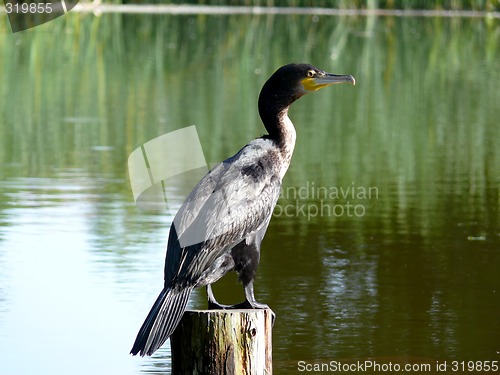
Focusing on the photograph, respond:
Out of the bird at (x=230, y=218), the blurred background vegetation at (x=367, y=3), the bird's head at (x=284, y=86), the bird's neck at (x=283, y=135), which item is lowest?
the bird at (x=230, y=218)

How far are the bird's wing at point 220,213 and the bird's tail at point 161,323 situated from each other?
73mm

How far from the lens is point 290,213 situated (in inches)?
406

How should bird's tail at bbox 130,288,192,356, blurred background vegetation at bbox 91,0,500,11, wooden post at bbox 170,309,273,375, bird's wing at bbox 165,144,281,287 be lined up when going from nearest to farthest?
bird's tail at bbox 130,288,192,356
wooden post at bbox 170,309,273,375
bird's wing at bbox 165,144,281,287
blurred background vegetation at bbox 91,0,500,11

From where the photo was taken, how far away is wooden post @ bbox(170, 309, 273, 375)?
4867mm

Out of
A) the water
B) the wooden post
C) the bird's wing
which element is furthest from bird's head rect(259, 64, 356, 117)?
the water

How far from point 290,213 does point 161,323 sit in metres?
5.56

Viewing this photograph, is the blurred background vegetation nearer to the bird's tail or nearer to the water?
the water

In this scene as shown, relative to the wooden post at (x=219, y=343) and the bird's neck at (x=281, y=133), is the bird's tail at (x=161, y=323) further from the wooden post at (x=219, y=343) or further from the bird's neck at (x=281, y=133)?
the bird's neck at (x=281, y=133)

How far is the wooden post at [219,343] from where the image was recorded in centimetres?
487

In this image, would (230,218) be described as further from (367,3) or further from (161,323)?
(367,3)

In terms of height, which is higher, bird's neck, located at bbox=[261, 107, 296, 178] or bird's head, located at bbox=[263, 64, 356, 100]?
bird's head, located at bbox=[263, 64, 356, 100]

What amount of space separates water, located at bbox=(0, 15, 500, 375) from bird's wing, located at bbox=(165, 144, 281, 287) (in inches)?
58.3

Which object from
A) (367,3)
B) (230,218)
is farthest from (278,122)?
(367,3)

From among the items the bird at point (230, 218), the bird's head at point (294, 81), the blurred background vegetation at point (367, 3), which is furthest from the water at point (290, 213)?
the blurred background vegetation at point (367, 3)
